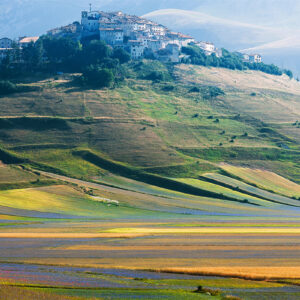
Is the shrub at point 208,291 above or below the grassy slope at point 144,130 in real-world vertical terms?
below

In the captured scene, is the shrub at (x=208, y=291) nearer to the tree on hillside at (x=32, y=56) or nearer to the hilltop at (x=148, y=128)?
the hilltop at (x=148, y=128)

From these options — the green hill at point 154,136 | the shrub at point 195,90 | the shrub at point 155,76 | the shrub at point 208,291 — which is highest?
the shrub at point 155,76

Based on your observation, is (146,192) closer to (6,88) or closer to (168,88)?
(6,88)

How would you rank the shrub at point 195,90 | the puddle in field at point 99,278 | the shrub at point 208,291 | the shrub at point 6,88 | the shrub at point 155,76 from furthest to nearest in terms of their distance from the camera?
the shrub at point 155,76 → the shrub at point 195,90 → the shrub at point 6,88 → the puddle in field at point 99,278 → the shrub at point 208,291

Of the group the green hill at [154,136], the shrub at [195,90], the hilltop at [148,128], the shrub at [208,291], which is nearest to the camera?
the shrub at [208,291]

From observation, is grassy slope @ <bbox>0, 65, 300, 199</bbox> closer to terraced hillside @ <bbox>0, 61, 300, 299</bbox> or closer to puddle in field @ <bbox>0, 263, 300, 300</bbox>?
terraced hillside @ <bbox>0, 61, 300, 299</bbox>

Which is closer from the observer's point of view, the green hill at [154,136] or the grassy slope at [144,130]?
the green hill at [154,136]

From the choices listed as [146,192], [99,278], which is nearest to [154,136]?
[146,192]

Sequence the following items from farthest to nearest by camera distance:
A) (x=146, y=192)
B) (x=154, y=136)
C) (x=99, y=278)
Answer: (x=154, y=136) → (x=146, y=192) → (x=99, y=278)

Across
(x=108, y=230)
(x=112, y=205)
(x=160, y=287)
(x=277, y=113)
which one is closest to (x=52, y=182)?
(x=112, y=205)

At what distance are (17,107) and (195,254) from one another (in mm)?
103073

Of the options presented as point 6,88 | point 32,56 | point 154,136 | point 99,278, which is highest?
point 32,56

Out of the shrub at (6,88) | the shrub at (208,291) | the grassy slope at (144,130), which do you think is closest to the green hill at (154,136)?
the grassy slope at (144,130)

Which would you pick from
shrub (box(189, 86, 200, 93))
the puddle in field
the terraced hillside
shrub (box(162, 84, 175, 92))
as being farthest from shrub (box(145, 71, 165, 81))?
the puddle in field
